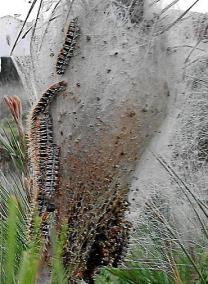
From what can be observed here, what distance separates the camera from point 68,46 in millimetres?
1619

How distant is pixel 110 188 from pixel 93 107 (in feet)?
0.64

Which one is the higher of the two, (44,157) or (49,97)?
→ (49,97)

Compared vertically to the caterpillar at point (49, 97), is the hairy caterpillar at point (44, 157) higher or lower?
lower

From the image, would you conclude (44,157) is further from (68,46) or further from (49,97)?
(68,46)

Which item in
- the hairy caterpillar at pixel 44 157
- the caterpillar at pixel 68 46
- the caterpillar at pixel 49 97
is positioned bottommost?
the hairy caterpillar at pixel 44 157

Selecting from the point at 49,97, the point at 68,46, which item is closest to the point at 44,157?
the point at 49,97

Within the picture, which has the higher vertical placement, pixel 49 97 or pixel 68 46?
pixel 68 46

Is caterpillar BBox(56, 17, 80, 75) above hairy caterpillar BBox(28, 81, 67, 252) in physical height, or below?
above

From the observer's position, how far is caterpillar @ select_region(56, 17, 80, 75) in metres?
1.62

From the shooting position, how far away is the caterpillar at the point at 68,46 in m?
1.62

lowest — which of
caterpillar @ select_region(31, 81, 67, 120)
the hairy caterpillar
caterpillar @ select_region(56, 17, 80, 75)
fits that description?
the hairy caterpillar

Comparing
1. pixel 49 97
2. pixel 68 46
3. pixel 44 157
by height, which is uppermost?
pixel 68 46

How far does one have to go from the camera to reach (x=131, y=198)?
5.76 ft

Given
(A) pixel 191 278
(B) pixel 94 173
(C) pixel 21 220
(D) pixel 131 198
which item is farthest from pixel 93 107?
(A) pixel 191 278
